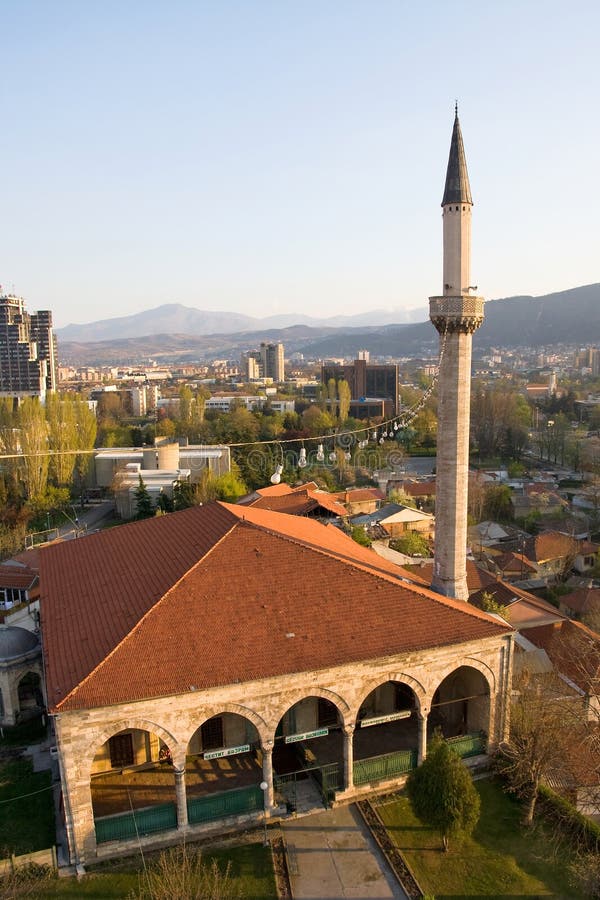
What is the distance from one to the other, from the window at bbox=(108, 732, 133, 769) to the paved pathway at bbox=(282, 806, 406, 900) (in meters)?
4.01

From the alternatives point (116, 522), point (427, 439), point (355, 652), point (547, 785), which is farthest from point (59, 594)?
point (427, 439)

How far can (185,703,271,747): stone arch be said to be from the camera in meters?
12.7

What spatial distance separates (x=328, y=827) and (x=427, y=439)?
63.3 metres

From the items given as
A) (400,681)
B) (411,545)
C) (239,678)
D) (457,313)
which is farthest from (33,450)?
(400,681)

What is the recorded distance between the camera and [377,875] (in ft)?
39.9

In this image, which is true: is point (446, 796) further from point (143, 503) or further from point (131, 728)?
point (143, 503)

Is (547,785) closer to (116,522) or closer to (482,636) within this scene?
(482,636)

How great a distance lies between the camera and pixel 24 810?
1405 cm

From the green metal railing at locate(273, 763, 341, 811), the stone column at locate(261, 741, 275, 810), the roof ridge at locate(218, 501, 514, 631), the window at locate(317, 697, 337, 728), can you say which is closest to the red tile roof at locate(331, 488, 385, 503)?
the roof ridge at locate(218, 501, 514, 631)

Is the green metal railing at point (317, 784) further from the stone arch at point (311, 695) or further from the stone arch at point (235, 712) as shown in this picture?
the stone arch at point (235, 712)

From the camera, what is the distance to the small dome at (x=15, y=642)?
18.2 meters

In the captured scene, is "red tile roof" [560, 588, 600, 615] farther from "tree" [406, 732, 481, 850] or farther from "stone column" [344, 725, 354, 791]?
"tree" [406, 732, 481, 850]

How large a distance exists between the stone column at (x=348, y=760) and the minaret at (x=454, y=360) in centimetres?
597

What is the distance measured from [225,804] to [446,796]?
4.31 m
